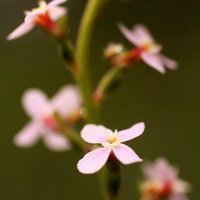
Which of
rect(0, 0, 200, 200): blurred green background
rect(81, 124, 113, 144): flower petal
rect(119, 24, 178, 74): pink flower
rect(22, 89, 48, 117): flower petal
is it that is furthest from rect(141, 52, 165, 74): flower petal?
rect(0, 0, 200, 200): blurred green background

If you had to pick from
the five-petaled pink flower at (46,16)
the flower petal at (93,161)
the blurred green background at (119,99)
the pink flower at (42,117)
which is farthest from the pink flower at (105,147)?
the blurred green background at (119,99)

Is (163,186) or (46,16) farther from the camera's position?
(163,186)

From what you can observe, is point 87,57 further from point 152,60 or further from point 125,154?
point 125,154

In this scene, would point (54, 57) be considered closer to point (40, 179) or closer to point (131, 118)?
point (131, 118)

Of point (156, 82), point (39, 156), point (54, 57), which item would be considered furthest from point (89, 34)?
point (54, 57)

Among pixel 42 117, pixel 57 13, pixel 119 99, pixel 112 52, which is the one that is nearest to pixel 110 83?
pixel 112 52

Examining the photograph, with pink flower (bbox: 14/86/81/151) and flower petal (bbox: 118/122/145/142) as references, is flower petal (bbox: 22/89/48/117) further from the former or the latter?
flower petal (bbox: 118/122/145/142)
